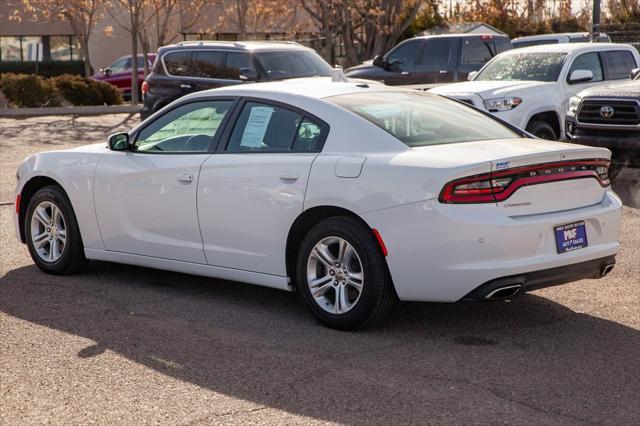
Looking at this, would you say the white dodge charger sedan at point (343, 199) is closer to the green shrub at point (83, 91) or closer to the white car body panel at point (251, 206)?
the white car body panel at point (251, 206)

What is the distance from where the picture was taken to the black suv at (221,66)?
17.3 m

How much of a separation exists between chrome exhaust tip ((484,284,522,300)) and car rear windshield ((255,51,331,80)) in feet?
37.3

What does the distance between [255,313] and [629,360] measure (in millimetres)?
2463

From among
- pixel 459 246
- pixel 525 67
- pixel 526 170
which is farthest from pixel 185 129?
pixel 525 67

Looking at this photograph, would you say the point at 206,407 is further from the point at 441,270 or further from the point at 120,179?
the point at 120,179

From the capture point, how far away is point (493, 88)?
48.5 ft

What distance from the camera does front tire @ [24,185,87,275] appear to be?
822cm

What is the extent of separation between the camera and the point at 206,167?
722 centimetres

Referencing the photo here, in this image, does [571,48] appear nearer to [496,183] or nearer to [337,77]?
[337,77]

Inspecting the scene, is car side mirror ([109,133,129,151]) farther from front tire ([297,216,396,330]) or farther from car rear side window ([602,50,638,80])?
car rear side window ([602,50,638,80])

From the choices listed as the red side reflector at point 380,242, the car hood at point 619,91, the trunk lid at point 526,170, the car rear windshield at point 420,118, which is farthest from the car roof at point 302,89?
the car hood at point 619,91

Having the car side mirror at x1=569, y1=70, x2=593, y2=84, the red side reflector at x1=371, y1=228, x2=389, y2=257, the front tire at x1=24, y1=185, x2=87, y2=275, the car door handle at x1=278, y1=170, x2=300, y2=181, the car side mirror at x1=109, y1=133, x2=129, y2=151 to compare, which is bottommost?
the front tire at x1=24, y1=185, x2=87, y2=275

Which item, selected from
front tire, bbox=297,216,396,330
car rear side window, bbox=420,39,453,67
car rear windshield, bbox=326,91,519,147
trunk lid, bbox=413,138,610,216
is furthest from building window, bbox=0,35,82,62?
trunk lid, bbox=413,138,610,216

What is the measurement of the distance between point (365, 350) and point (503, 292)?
0.85m
